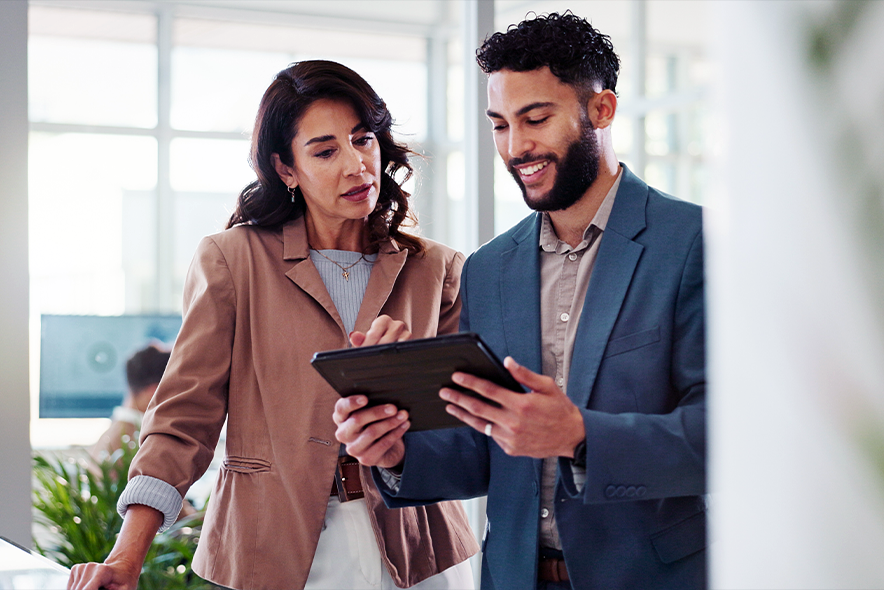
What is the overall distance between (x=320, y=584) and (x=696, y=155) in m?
A: 3.71

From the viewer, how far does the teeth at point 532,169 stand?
156 centimetres

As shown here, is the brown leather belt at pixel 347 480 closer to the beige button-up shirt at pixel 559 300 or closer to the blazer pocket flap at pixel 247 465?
the blazer pocket flap at pixel 247 465

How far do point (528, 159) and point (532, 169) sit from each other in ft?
→ 0.07

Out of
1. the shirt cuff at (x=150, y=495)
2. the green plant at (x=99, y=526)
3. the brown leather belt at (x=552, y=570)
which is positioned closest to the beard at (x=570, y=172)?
the brown leather belt at (x=552, y=570)

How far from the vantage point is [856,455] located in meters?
0.19

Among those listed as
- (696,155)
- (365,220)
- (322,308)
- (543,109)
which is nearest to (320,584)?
(322,308)

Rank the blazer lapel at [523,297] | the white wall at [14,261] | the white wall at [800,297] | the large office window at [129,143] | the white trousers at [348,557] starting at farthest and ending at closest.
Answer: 1. the large office window at [129,143]
2. the white wall at [14,261]
3. the white trousers at [348,557]
4. the blazer lapel at [523,297]
5. the white wall at [800,297]

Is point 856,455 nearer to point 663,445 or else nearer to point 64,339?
point 663,445

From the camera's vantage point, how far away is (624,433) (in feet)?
4.09

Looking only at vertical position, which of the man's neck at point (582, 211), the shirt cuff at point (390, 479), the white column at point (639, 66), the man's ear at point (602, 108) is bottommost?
the shirt cuff at point (390, 479)

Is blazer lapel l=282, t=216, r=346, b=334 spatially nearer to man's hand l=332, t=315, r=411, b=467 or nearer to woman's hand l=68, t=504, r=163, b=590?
man's hand l=332, t=315, r=411, b=467

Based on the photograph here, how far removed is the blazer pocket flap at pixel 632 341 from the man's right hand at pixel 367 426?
36 cm

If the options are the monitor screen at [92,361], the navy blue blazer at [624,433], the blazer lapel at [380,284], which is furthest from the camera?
the monitor screen at [92,361]

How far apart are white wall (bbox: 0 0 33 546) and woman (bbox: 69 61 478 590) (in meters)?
0.54
